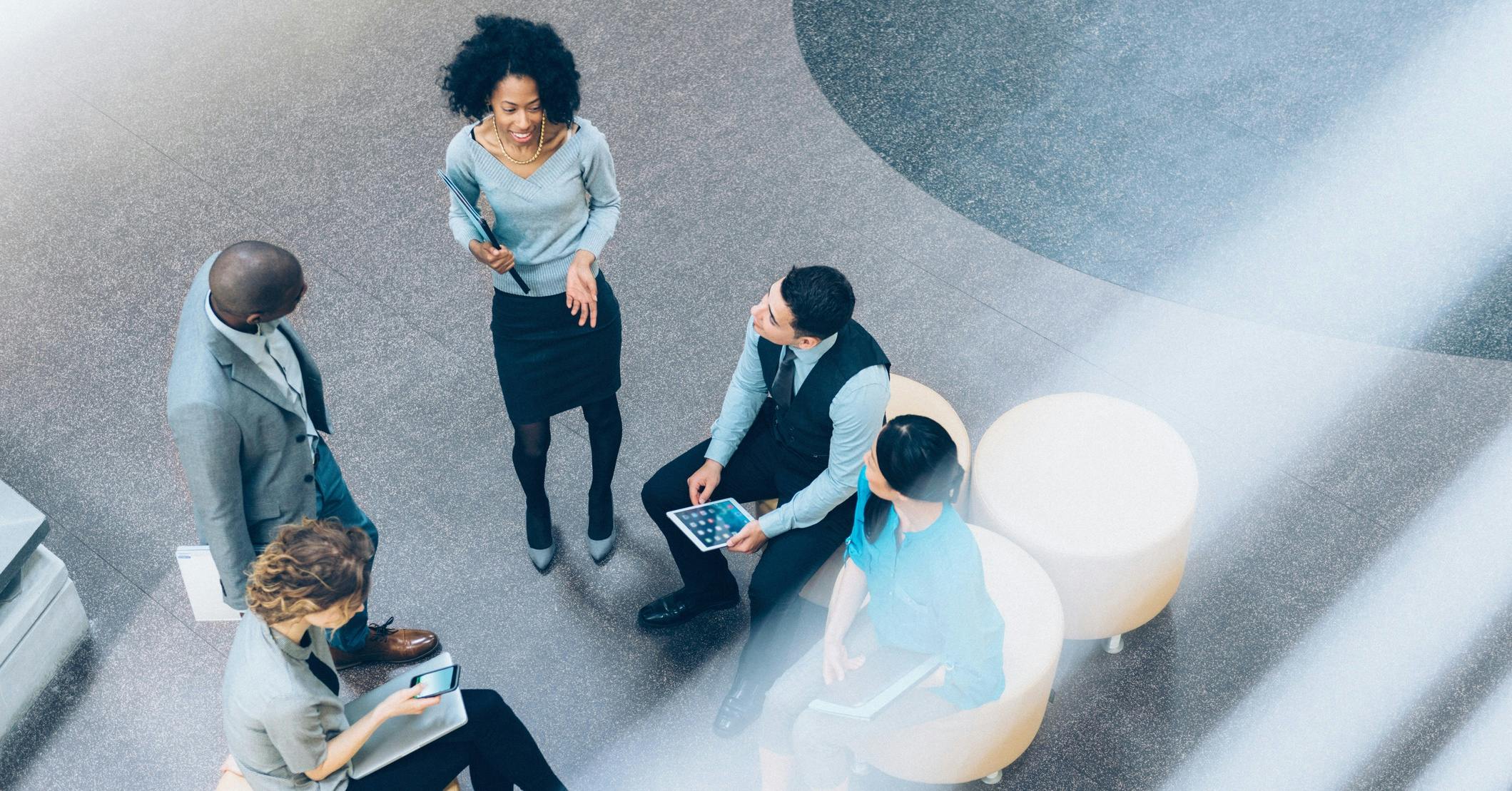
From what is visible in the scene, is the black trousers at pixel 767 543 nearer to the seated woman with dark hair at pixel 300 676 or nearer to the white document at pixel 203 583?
the seated woman with dark hair at pixel 300 676

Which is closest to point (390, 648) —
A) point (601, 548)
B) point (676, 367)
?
point (601, 548)

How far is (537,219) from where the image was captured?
10.8 ft

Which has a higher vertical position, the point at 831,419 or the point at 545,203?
the point at 545,203

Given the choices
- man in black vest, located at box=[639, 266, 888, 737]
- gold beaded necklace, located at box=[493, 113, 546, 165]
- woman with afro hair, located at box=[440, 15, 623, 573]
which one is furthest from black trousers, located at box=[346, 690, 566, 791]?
gold beaded necklace, located at box=[493, 113, 546, 165]

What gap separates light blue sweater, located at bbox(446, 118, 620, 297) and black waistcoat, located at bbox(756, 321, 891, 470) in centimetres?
57

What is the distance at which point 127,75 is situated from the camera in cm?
560

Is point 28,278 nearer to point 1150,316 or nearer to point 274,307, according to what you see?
point 274,307

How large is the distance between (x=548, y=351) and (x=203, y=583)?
41.9 inches

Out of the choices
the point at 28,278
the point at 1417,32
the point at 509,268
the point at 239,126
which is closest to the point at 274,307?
the point at 509,268

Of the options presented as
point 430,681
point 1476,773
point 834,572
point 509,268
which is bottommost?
point 1476,773

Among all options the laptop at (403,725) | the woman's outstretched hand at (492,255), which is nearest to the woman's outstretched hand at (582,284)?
the woman's outstretched hand at (492,255)

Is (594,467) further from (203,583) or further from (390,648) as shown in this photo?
(203,583)

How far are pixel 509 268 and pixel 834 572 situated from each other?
4.02 ft

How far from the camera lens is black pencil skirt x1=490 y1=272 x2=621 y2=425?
11.3 ft
